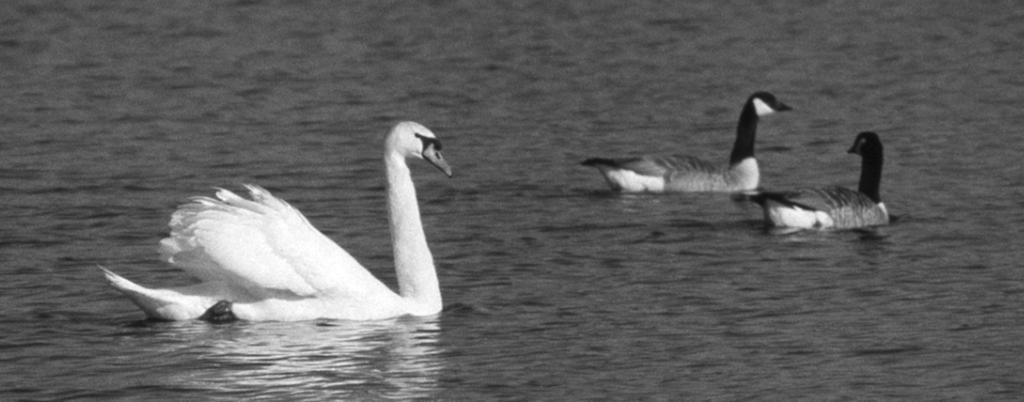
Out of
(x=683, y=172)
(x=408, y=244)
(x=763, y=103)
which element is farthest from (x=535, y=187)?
(x=408, y=244)

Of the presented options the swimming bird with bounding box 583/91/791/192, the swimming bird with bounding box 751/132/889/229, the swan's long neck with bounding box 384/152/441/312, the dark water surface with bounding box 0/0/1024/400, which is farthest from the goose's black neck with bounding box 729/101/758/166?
the swan's long neck with bounding box 384/152/441/312

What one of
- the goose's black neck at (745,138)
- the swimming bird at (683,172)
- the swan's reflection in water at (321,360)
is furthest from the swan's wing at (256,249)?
the goose's black neck at (745,138)

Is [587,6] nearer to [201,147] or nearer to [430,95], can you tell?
[430,95]

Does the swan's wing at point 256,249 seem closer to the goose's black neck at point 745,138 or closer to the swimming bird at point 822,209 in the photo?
the swimming bird at point 822,209

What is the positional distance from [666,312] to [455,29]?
1844 cm

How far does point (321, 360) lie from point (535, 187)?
8068 millimetres

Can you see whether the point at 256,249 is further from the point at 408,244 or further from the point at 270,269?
the point at 408,244

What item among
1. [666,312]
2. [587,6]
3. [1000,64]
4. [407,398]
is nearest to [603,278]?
[666,312]

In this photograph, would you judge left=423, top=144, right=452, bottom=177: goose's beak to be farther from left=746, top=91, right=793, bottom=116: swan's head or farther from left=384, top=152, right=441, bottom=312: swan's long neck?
left=746, top=91, right=793, bottom=116: swan's head

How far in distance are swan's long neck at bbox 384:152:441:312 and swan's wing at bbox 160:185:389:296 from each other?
45 centimetres

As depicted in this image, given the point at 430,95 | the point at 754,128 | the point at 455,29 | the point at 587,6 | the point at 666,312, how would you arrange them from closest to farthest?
the point at 666,312, the point at 754,128, the point at 430,95, the point at 455,29, the point at 587,6

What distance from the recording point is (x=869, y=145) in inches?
773

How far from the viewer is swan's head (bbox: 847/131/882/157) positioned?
64.2ft

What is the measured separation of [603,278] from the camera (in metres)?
16.0
